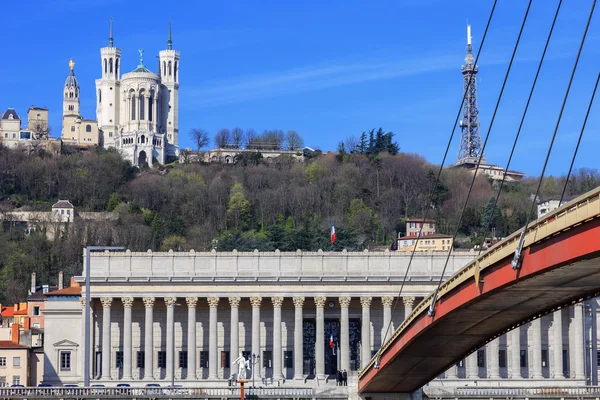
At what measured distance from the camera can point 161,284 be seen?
110 m

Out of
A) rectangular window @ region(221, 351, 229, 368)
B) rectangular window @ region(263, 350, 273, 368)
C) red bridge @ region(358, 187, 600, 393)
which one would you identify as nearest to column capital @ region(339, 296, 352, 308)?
rectangular window @ region(263, 350, 273, 368)

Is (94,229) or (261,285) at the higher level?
(94,229)

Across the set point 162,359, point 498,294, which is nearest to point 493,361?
point 162,359

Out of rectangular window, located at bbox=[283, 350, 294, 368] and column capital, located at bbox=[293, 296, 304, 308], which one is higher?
column capital, located at bbox=[293, 296, 304, 308]

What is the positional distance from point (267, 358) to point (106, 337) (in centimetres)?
1209

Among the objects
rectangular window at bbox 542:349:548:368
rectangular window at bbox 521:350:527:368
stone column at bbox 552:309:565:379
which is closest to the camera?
stone column at bbox 552:309:565:379

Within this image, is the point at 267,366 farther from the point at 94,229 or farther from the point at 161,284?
the point at 94,229

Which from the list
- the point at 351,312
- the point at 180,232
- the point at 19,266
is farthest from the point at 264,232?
the point at 351,312

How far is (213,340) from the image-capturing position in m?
110

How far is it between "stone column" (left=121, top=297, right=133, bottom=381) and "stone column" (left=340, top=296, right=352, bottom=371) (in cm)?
1559

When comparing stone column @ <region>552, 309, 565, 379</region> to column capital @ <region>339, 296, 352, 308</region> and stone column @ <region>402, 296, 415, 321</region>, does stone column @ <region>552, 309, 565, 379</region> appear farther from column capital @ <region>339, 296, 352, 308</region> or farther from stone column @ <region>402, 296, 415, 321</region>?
column capital @ <region>339, 296, 352, 308</region>

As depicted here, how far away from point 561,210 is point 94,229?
137 meters

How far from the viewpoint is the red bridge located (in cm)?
4203

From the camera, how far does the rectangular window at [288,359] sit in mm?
110812
